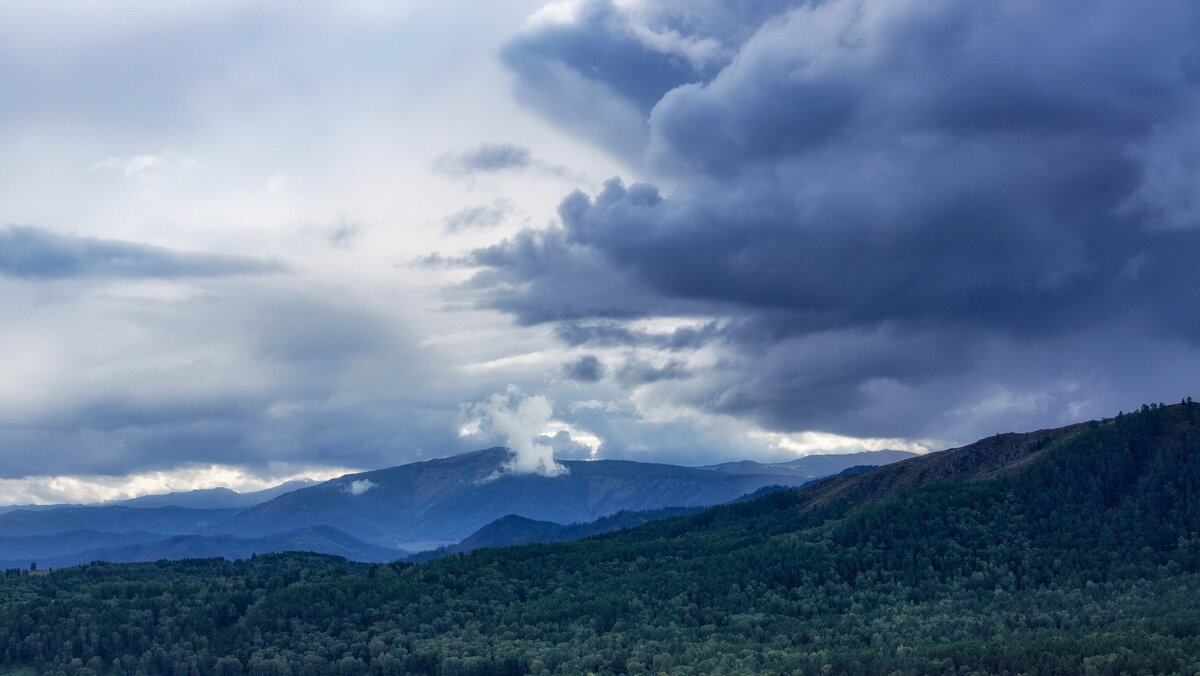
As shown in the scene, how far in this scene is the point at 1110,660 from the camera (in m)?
199

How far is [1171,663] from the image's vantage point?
19662 cm

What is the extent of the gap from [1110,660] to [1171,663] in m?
11.7
